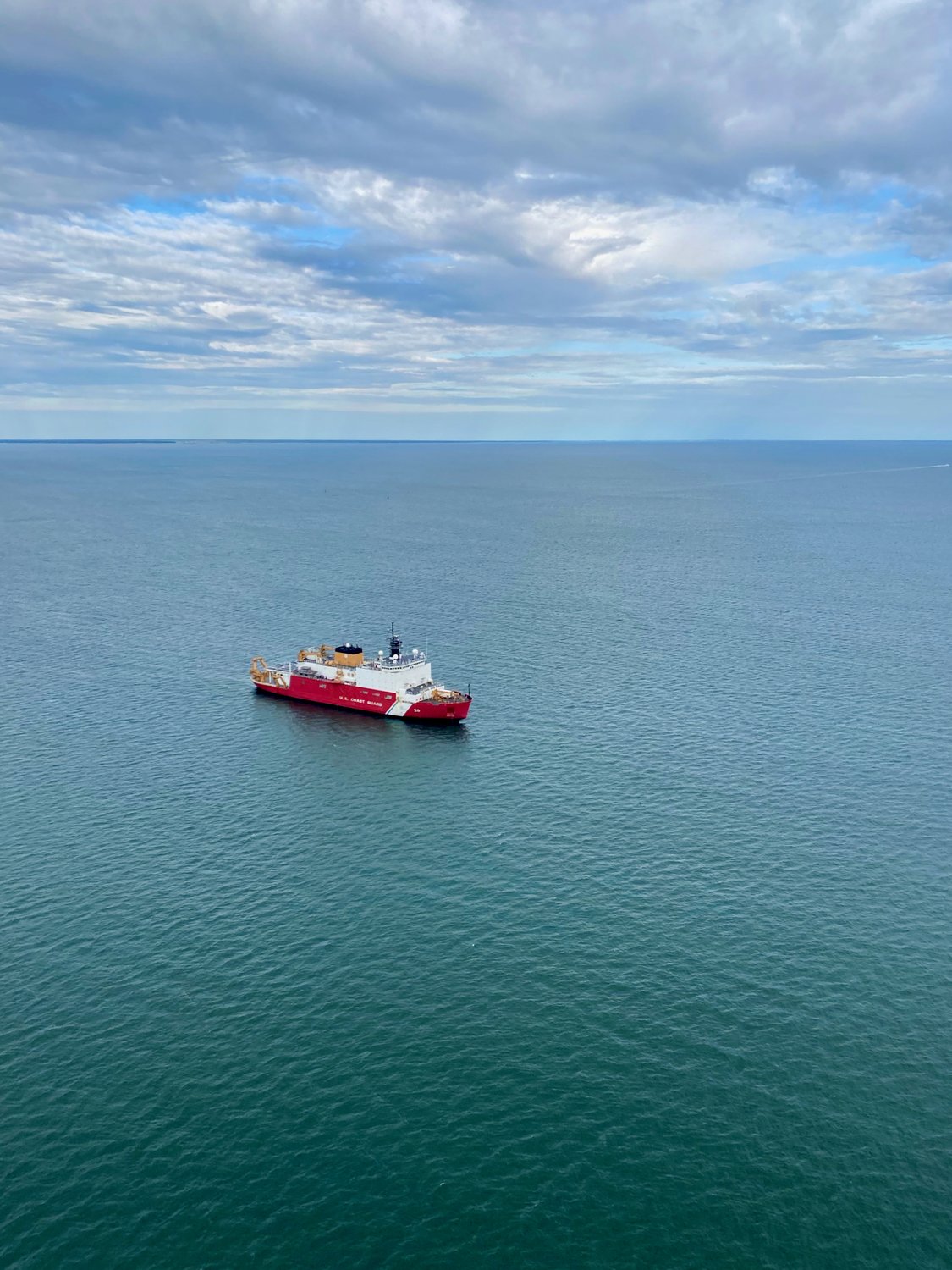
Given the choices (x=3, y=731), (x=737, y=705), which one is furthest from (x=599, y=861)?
(x=3, y=731)

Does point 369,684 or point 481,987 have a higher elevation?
point 369,684

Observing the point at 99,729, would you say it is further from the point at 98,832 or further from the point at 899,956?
the point at 899,956

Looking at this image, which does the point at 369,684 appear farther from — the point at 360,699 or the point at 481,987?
the point at 481,987

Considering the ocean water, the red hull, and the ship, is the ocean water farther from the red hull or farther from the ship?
the ship

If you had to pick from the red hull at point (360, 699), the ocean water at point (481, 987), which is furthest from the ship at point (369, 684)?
the ocean water at point (481, 987)

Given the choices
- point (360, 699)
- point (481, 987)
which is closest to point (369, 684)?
point (360, 699)

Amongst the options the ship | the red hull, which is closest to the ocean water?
the red hull

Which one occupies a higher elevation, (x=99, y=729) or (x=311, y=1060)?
(x=99, y=729)
